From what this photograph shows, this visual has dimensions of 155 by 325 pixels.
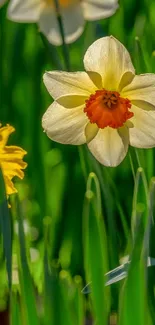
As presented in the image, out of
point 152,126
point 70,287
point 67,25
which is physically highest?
point 67,25

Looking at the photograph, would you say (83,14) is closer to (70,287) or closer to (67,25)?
(67,25)

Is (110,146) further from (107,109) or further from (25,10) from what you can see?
(25,10)

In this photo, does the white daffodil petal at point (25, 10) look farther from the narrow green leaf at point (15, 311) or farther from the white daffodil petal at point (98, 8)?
the narrow green leaf at point (15, 311)

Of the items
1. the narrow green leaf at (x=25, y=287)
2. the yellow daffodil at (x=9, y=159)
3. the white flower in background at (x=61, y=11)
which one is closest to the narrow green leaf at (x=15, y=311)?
the narrow green leaf at (x=25, y=287)

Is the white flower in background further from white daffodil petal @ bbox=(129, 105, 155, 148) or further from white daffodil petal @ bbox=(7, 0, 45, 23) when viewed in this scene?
white daffodil petal @ bbox=(129, 105, 155, 148)

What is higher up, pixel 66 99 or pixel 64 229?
pixel 66 99

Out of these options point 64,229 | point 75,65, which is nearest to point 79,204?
point 64,229

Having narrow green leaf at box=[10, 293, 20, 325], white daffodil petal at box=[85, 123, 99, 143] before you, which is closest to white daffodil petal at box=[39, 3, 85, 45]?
white daffodil petal at box=[85, 123, 99, 143]
